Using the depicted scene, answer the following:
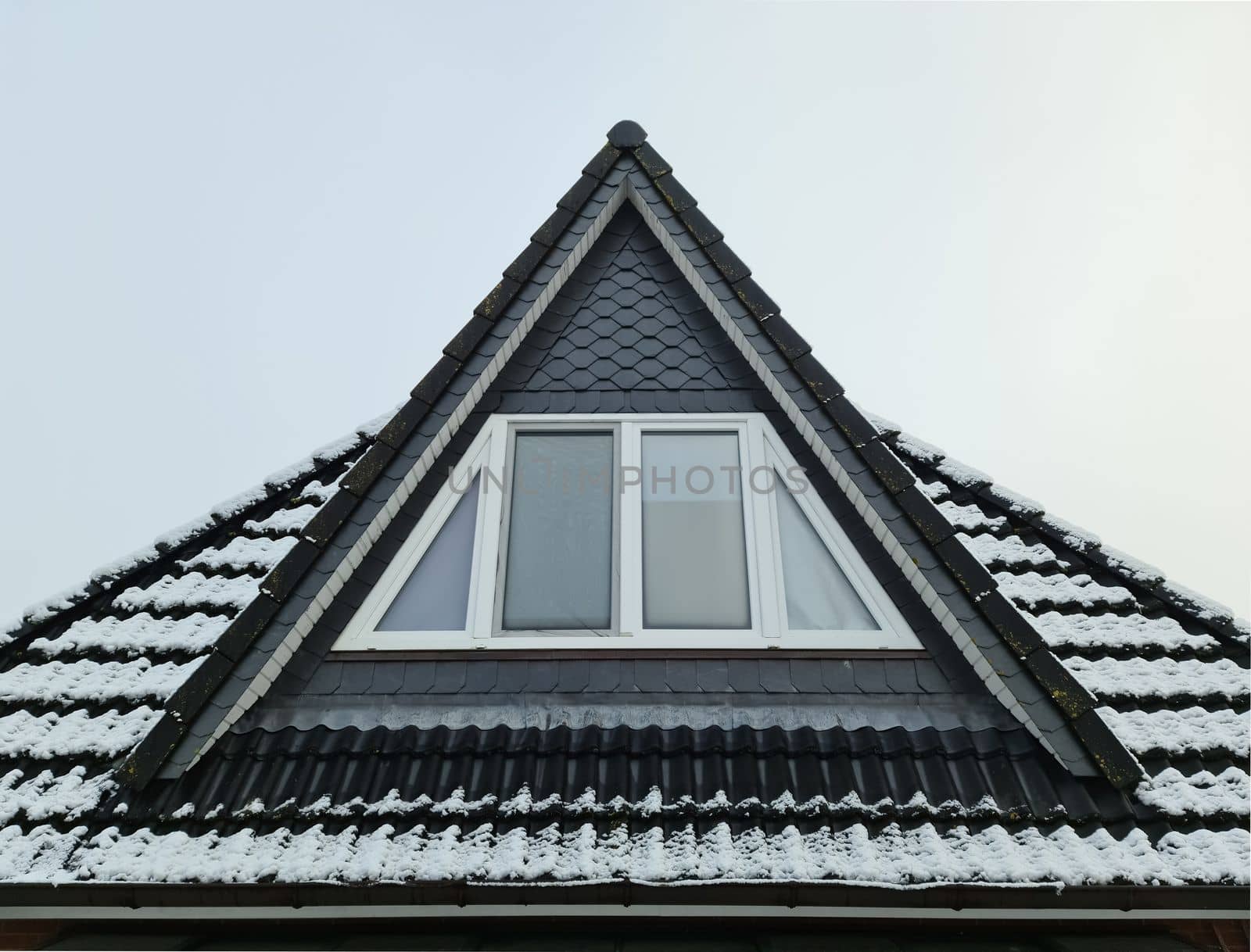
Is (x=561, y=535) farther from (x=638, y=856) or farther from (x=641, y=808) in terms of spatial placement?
(x=638, y=856)

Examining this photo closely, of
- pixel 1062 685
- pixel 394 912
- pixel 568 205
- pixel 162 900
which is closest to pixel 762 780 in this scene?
pixel 1062 685

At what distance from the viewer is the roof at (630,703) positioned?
2844 mm

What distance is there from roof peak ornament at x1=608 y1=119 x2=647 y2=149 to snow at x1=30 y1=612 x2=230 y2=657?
144 inches

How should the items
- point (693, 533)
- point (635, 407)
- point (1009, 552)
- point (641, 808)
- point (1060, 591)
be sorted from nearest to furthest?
point (641, 808) → point (693, 533) → point (1060, 591) → point (635, 407) → point (1009, 552)

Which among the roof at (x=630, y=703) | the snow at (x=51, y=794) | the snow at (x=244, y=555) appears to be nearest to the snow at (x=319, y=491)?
the roof at (x=630, y=703)

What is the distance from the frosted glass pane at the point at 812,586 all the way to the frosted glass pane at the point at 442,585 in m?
1.62

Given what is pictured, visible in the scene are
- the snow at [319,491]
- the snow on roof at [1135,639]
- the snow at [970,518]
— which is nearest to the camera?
the snow on roof at [1135,639]

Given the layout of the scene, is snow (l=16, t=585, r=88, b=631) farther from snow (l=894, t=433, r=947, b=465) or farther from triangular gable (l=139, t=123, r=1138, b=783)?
snow (l=894, t=433, r=947, b=465)

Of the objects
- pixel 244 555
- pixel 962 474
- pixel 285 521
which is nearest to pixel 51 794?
pixel 244 555

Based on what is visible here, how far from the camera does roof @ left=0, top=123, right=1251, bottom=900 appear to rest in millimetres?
2844

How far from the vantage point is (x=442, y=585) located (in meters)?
3.91

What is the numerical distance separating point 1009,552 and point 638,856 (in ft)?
9.83

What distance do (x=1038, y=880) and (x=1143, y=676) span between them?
151cm

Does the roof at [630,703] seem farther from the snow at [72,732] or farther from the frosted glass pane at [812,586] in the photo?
the frosted glass pane at [812,586]
